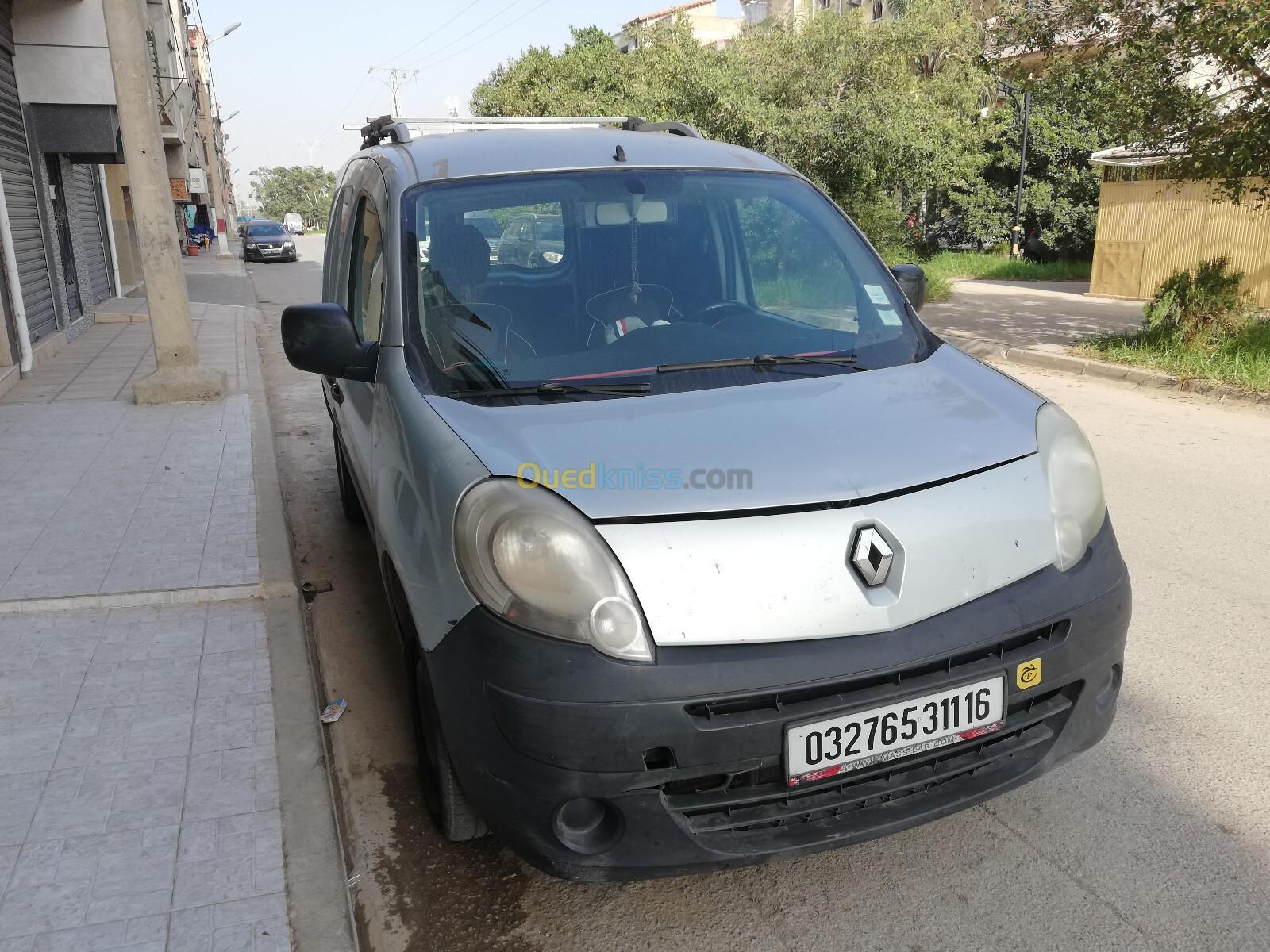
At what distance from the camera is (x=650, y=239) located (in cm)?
325

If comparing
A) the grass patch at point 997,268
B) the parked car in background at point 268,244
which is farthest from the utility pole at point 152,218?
the parked car in background at point 268,244

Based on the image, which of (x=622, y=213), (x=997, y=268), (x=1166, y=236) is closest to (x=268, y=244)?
(x=997, y=268)

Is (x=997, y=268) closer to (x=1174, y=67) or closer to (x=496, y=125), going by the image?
(x=1174, y=67)

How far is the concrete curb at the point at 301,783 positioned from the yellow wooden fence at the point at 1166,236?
45.9 ft

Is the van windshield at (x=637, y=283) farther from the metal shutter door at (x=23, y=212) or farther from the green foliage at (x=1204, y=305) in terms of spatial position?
the metal shutter door at (x=23, y=212)

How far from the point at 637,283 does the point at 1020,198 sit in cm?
2196

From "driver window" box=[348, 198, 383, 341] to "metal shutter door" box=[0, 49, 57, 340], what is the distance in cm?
890

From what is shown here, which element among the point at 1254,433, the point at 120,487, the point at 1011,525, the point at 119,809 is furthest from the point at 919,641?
the point at 1254,433

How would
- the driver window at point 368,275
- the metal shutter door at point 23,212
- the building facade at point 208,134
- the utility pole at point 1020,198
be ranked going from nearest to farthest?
1. the driver window at point 368,275
2. the metal shutter door at point 23,212
3. the utility pole at point 1020,198
4. the building facade at point 208,134

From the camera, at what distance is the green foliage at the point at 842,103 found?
17.3m

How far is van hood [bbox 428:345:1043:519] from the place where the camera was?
217cm

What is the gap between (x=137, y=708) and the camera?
11.1 feet

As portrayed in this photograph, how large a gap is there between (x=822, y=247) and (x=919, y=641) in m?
1.70

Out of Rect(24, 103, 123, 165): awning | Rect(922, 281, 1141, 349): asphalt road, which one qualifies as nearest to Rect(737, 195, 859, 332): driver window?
Rect(922, 281, 1141, 349): asphalt road
